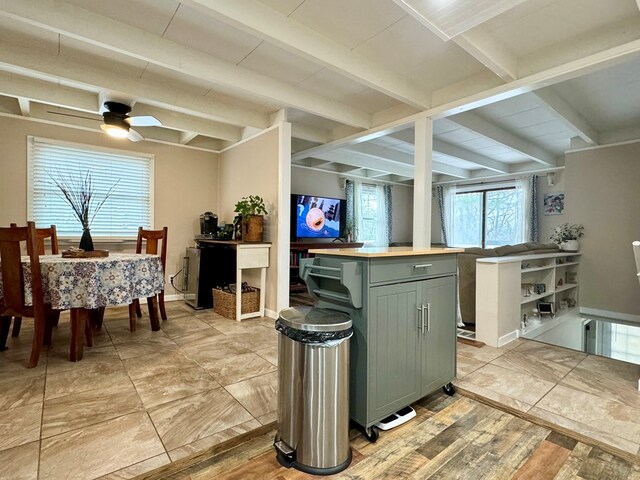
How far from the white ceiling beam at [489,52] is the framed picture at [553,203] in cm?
491

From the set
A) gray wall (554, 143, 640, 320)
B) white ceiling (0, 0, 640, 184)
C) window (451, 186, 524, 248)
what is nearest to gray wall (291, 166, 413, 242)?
window (451, 186, 524, 248)

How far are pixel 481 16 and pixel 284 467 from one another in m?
2.69

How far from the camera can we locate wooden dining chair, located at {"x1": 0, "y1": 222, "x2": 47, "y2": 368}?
7.66ft

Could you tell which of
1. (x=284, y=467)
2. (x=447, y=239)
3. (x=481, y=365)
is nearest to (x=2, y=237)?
(x=284, y=467)

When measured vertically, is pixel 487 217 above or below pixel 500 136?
below

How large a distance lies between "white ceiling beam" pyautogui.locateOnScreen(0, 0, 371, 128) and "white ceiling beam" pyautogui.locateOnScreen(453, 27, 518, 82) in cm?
169

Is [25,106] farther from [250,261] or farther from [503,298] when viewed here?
[503,298]

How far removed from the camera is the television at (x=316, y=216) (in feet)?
19.7

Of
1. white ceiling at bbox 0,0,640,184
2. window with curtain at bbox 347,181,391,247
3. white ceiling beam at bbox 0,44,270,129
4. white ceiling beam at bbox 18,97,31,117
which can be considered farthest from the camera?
window with curtain at bbox 347,181,391,247

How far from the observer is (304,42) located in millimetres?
2439

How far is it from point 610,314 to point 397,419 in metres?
4.93

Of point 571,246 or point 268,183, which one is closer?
point 268,183

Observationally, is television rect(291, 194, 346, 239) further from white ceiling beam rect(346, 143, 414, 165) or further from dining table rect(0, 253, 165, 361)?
dining table rect(0, 253, 165, 361)

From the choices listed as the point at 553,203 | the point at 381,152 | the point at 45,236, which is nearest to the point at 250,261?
the point at 45,236
